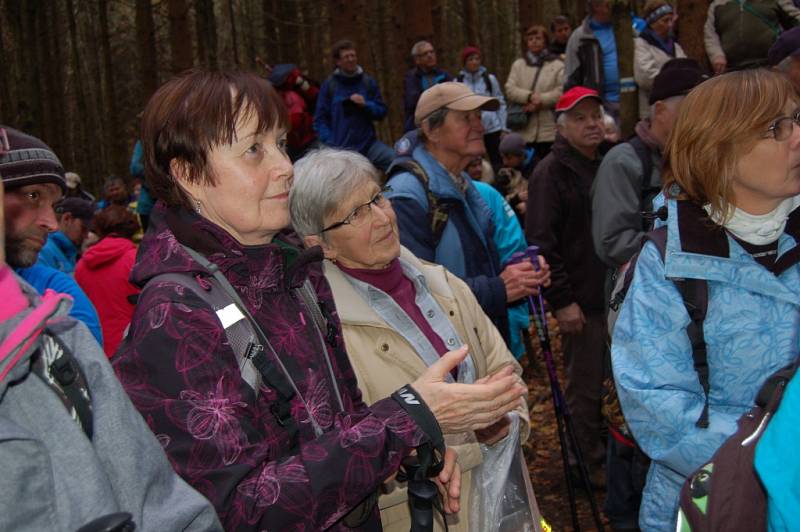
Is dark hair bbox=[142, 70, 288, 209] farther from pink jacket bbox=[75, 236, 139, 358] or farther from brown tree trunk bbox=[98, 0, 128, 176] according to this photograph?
brown tree trunk bbox=[98, 0, 128, 176]

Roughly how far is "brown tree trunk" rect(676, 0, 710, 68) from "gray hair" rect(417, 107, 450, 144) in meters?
4.24

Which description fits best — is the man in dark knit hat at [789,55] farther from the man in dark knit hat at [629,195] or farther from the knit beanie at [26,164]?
the knit beanie at [26,164]

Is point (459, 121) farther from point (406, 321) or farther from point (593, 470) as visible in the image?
point (593, 470)

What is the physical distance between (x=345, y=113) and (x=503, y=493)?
8.45 meters

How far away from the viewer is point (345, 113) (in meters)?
10.8

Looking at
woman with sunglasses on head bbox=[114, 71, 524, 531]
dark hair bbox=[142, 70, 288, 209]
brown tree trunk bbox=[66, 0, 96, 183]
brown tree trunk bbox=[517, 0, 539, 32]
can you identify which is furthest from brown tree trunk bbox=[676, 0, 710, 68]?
brown tree trunk bbox=[66, 0, 96, 183]

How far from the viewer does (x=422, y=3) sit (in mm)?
14531

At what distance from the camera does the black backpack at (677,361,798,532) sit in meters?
1.71

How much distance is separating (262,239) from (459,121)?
2.60 m

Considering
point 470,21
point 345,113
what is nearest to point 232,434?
point 345,113

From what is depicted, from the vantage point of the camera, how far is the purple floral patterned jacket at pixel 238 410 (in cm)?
183

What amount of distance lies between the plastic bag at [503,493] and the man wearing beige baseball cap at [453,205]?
3.93 ft

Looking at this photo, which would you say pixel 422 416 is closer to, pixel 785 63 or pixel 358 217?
pixel 358 217

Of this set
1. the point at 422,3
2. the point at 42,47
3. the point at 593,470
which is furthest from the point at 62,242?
the point at 42,47
